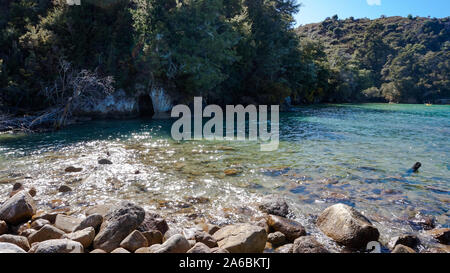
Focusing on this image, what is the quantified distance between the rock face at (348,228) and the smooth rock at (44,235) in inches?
200

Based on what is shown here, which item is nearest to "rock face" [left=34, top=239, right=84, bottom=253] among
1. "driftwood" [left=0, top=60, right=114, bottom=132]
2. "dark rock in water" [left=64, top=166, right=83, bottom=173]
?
"dark rock in water" [left=64, top=166, right=83, bottom=173]

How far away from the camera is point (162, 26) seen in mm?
23234

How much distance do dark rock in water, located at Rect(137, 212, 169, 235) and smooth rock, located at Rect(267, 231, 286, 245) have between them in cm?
208

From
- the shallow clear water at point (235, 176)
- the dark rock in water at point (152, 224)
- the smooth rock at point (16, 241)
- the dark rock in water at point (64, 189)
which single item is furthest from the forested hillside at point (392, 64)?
the smooth rock at point (16, 241)

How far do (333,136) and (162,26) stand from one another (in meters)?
17.5

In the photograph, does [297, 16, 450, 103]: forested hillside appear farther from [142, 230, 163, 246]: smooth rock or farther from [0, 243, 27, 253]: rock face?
[0, 243, 27, 253]: rock face

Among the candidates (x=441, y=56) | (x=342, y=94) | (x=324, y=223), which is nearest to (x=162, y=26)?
(x=324, y=223)

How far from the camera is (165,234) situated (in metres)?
4.95

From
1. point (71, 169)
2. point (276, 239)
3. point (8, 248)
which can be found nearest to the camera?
point (8, 248)

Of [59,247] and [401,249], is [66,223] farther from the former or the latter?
[401,249]

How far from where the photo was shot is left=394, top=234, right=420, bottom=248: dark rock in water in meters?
4.71

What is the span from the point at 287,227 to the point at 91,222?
3844 millimetres

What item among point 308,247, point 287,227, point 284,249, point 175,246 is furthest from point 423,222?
point 175,246
